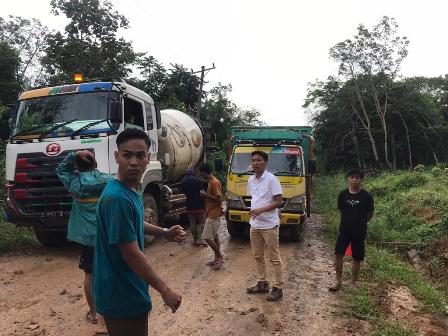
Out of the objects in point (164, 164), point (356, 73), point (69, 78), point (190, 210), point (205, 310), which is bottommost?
point (205, 310)

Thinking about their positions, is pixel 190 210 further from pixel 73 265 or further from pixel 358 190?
pixel 358 190

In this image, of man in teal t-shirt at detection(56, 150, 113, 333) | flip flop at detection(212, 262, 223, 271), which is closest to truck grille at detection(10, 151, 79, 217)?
man in teal t-shirt at detection(56, 150, 113, 333)

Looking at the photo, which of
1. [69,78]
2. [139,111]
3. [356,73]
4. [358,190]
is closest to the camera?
[358,190]

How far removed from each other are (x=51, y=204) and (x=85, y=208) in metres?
2.67

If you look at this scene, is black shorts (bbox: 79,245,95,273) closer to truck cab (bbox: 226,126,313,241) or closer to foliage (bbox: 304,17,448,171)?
truck cab (bbox: 226,126,313,241)

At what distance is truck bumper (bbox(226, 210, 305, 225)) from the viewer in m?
8.29

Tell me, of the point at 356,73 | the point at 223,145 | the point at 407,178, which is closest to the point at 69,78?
the point at 223,145

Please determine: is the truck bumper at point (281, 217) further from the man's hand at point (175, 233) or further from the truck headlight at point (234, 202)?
the man's hand at point (175, 233)

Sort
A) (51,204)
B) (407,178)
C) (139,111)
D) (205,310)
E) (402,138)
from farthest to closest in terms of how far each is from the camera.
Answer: (402,138)
(407,178)
(139,111)
(51,204)
(205,310)

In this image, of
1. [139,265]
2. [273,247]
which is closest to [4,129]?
[273,247]

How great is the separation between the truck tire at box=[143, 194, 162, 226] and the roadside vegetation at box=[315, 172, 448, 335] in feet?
12.2

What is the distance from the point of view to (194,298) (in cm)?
526

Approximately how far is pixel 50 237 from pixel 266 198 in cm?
472

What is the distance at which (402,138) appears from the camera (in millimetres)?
32969
